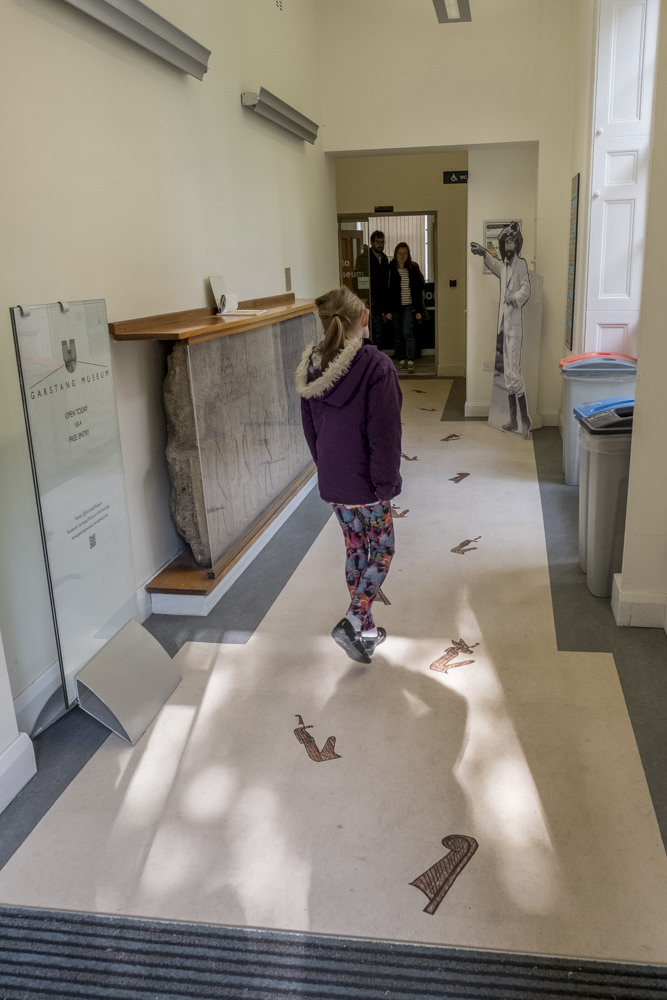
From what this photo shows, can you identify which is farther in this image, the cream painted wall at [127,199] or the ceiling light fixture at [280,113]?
the ceiling light fixture at [280,113]

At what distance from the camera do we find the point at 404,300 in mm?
11281

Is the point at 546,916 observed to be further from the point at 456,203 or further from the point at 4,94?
the point at 456,203

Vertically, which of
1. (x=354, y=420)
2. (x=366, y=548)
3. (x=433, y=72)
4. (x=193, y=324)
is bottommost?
(x=366, y=548)

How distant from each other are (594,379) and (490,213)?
323cm

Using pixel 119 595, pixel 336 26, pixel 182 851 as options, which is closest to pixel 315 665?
pixel 119 595

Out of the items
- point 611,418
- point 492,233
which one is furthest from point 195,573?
point 492,233

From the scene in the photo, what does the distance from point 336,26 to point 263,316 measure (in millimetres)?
4251

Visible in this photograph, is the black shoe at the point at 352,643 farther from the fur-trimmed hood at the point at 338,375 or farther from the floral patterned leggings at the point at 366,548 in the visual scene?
the fur-trimmed hood at the point at 338,375

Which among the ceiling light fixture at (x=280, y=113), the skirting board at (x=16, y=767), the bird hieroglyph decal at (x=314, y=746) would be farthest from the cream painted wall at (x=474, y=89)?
the skirting board at (x=16, y=767)

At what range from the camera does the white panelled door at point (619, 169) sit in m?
5.36

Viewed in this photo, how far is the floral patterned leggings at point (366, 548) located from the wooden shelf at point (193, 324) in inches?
44.1

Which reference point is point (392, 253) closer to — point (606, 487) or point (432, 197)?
point (432, 197)

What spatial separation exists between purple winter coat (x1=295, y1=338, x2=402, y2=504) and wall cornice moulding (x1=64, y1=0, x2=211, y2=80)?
163 cm

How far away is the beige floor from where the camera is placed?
2.11m
